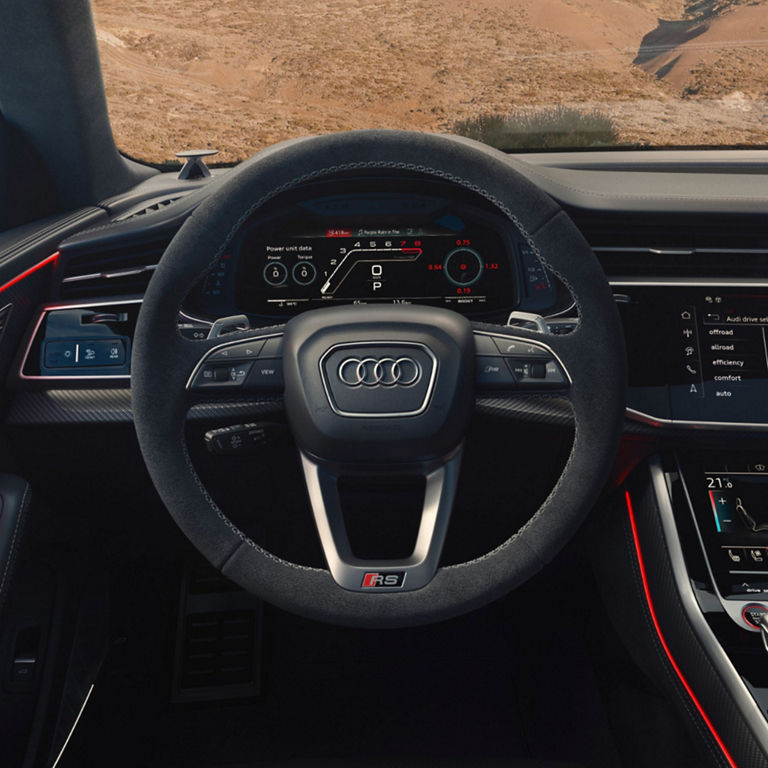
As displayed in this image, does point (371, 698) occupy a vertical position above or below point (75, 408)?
below

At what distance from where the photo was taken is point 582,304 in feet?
3.38

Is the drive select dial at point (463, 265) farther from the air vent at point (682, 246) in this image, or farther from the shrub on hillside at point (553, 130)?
the shrub on hillside at point (553, 130)

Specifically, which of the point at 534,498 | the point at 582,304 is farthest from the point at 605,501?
the point at 582,304

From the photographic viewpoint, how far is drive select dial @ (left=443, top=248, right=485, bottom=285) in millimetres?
1532

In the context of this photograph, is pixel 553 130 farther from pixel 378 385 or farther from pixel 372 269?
pixel 378 385

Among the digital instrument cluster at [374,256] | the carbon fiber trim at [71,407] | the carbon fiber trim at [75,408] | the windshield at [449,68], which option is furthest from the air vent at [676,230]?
the carbon fiber trim at [71,407]

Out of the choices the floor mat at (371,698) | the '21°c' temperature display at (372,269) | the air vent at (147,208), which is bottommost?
the floor mat at (371,698)

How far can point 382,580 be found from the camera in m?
1.04

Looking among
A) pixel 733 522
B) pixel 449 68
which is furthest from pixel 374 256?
pixel 449 68

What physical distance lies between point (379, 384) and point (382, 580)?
279mm

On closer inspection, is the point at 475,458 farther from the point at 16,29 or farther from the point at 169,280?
the point at 16,29

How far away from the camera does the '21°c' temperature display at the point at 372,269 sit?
5.02 feet

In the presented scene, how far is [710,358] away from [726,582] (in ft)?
1.41

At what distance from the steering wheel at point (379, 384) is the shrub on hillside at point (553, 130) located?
0.97m
